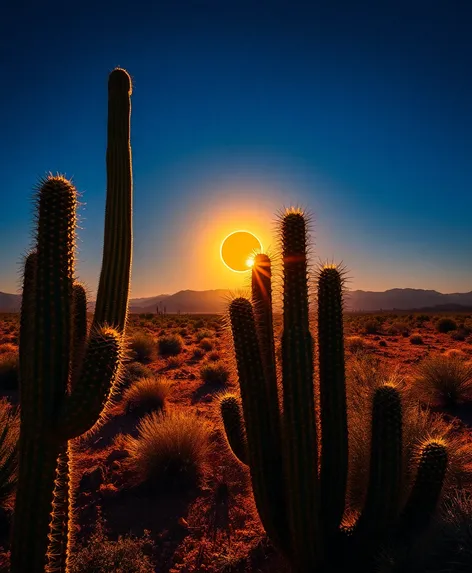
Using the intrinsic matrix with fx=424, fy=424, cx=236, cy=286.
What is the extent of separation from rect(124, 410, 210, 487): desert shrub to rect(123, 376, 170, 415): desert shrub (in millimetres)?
3578

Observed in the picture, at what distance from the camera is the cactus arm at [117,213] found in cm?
548

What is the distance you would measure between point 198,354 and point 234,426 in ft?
53.9

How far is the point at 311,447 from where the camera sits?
12.6 ft

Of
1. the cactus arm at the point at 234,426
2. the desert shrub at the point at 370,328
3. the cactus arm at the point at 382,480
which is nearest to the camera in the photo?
the cactus arm at the point at 382,480

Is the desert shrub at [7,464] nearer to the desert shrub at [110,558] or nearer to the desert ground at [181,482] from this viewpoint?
the desert ground at [181,482]

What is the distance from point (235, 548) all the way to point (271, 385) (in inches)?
94.9

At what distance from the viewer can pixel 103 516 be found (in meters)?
6.05

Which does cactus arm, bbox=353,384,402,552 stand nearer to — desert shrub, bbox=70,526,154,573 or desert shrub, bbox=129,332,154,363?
desert shrub, bbox=70,526,154,573

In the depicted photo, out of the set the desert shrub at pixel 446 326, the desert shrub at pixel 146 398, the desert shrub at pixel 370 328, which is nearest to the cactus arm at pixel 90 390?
the desert shrub at pixel 146 398

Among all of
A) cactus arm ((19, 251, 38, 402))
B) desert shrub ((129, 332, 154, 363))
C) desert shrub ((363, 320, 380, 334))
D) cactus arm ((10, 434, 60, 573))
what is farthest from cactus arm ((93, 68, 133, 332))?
desert shrub ((363, 320, 380, 334))

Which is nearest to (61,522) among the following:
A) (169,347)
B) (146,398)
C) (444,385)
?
(146,398)

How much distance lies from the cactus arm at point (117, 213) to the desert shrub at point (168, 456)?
293cm

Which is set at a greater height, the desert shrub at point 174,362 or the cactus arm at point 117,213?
the cactus arm at point 117,213

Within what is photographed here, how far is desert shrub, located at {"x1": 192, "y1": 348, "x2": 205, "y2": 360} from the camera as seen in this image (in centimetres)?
2081
